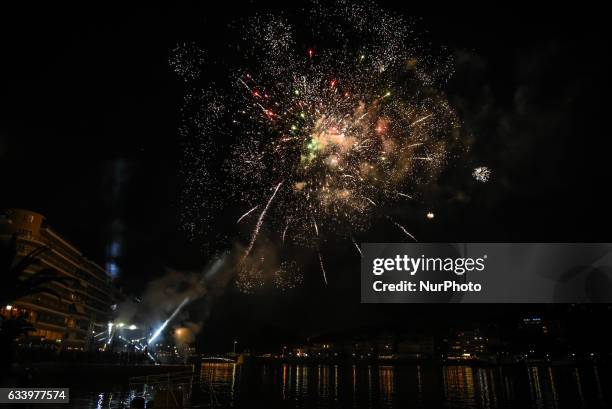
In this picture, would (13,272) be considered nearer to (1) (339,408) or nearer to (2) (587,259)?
(1) (339,408)

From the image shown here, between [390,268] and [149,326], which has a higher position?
[149,326]

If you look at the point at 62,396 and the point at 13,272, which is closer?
the point at 62,396

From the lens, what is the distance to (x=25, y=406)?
20016mm

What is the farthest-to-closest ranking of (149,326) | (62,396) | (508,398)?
1. (149,326)
2. (508,398)
3. (62,396)

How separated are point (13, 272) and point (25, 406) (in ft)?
18.3

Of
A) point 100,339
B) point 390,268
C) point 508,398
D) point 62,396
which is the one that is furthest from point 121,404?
point 100,339

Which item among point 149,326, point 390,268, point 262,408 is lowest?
point 262,408

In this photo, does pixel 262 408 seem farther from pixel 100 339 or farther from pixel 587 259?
pixel 100 339

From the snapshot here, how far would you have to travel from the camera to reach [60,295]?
7788cm

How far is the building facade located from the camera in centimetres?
7318

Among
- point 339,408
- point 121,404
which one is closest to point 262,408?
point 339,408

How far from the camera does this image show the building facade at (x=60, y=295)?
73181 millimetres

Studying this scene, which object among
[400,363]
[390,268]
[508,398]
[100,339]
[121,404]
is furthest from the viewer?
[400,363]

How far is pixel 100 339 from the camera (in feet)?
352
